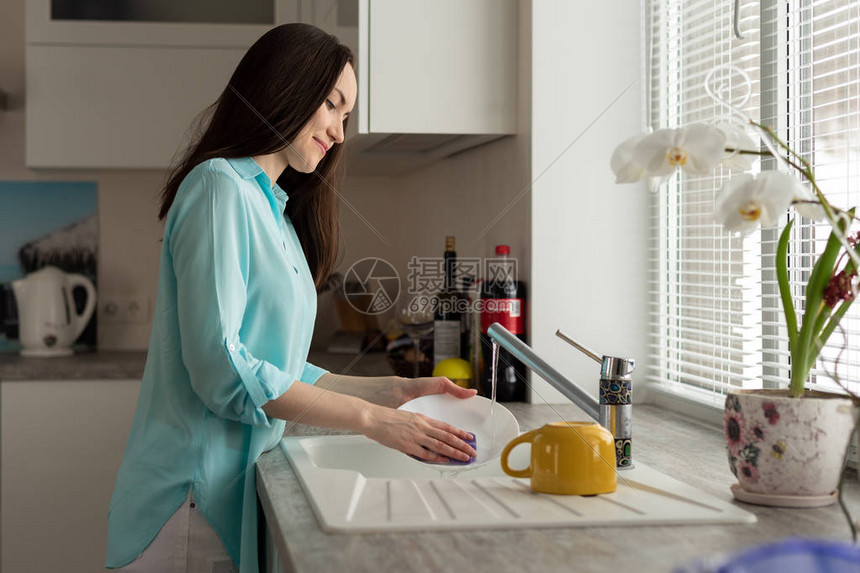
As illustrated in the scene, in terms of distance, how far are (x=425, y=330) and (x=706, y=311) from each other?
2.08 feet

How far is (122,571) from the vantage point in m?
1.13

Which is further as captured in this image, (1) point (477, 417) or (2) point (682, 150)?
(1) point (477, 417)

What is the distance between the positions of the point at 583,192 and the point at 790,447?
87 cm

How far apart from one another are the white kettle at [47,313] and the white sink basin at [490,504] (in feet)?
5.97

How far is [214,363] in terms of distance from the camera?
3.42 feet

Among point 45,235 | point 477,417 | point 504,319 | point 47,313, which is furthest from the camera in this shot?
point 45,235

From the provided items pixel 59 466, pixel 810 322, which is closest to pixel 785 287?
pixel 810 322

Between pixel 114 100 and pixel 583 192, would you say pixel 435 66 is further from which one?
pixel 114 100

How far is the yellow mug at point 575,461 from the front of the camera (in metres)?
0.94

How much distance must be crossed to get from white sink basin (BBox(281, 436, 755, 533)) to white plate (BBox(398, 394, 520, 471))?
21 centimetres

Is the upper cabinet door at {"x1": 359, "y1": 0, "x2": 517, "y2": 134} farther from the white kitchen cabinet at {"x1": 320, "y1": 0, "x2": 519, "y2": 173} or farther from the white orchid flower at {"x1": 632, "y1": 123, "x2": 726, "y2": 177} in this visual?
the white orchid flower at {"x1": 632, "y1": 123, "x2": 726, "y2": 177}

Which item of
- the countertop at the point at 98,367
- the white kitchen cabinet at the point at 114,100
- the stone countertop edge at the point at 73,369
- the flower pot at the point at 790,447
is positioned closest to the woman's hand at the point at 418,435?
the flower pot at the point at 790,447

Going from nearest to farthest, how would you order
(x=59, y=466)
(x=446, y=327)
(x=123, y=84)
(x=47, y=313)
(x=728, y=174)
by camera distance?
1. (x=728, y=174)
2. (x=446, y=327)
3. (x=59, y=466)
4. (x=123, y=84)
5. (x=47, y=313)

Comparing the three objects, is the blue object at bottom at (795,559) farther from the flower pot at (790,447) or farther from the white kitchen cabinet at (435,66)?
the white kitchen cabinet at (435,66)
